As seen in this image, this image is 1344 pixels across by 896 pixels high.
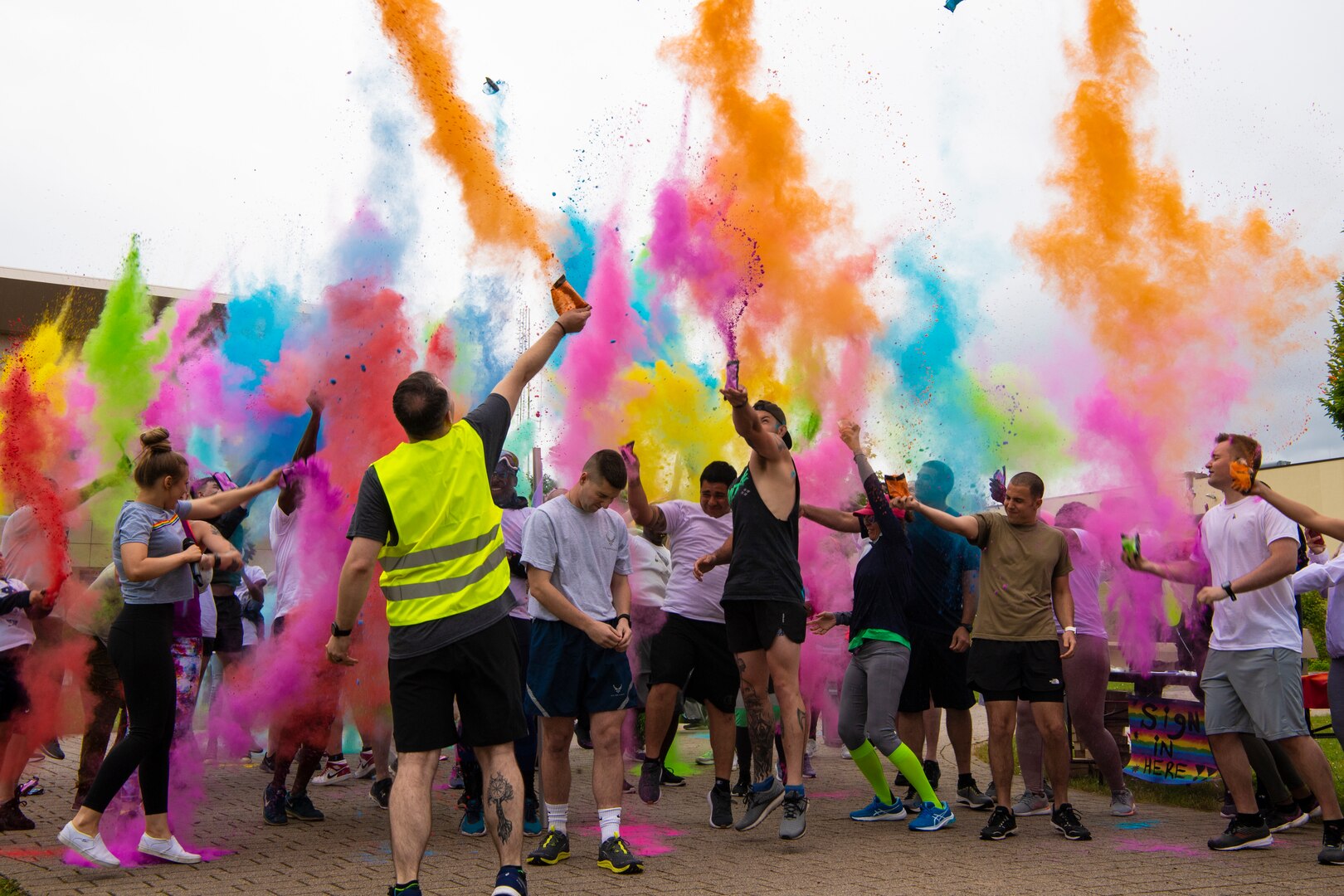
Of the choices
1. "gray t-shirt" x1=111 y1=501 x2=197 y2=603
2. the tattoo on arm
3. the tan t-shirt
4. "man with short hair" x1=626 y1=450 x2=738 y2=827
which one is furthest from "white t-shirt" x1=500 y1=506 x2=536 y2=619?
the tan t-shirt

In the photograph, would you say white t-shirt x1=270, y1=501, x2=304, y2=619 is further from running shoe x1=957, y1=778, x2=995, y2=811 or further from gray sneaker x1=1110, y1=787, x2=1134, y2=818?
gray sneaker x1=1110, y1=787, x2=1134, y2=818

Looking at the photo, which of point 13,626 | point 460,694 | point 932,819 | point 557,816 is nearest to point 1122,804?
point 932,819

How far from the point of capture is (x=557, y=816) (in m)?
5.12

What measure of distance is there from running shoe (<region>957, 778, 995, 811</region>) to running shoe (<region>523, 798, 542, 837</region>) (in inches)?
103

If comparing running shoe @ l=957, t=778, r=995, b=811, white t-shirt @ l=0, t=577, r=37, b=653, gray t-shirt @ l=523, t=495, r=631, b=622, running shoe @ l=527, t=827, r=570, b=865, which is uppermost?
gray t-shirt @ l=523, t=495, r=631, b=622

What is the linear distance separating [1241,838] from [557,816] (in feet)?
10.9

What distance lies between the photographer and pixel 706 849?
5.32 meters

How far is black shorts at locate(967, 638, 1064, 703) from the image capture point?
5.77m

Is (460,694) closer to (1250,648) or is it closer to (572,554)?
(572,554)

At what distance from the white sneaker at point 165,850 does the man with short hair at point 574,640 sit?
1552mm

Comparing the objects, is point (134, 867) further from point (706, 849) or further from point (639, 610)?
point (639, 610)

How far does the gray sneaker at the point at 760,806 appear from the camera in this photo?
5512 mm

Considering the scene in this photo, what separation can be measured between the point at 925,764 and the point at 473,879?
11.1 feet

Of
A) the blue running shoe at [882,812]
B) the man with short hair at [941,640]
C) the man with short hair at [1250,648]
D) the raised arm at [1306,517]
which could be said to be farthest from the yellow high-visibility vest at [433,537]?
the raised arm at [1306,517]
